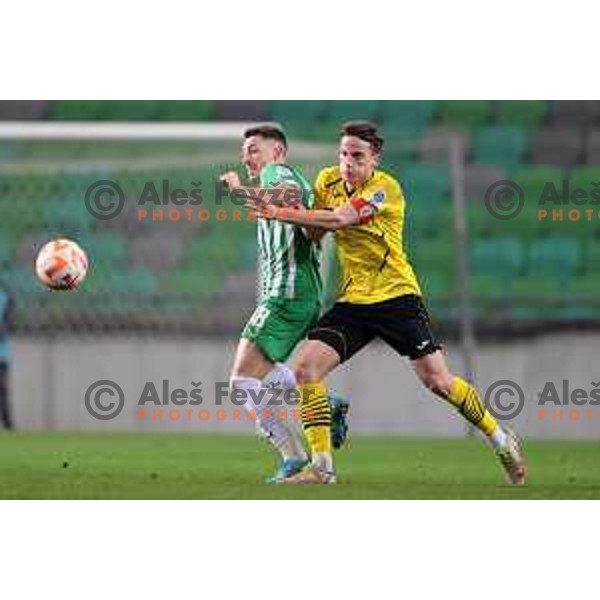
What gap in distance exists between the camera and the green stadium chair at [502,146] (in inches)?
606

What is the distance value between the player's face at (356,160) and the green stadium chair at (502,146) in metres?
7.57

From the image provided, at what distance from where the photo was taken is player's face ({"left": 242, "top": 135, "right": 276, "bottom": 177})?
8023mm

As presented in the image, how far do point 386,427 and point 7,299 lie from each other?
3191 millimetres

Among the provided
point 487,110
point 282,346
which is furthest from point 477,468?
point 487,110

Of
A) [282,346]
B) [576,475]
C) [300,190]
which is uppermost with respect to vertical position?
[300,190]

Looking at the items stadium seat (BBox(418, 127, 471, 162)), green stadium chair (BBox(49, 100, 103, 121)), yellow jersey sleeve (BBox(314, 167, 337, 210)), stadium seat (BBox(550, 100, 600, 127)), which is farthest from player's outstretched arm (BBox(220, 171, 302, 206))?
green stadium chair (BBox(49, 100, 103, 121))

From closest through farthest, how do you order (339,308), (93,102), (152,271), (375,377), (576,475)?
(339,308) < (576,475) < (375,377) < (152,271) < (93,102)

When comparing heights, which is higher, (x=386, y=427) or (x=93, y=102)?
(x=93, y=102)

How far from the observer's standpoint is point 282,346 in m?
7.94

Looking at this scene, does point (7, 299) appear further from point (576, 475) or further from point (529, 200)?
point (576, 475)

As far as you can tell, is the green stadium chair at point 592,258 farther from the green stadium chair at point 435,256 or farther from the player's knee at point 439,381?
the player's knee at point 439,381

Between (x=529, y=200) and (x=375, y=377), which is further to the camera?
(x=529, y=200)

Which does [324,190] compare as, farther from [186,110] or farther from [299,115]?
[186,110]

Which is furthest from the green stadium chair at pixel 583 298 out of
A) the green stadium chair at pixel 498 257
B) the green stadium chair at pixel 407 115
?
the green stadium chair at pixel 407 115
